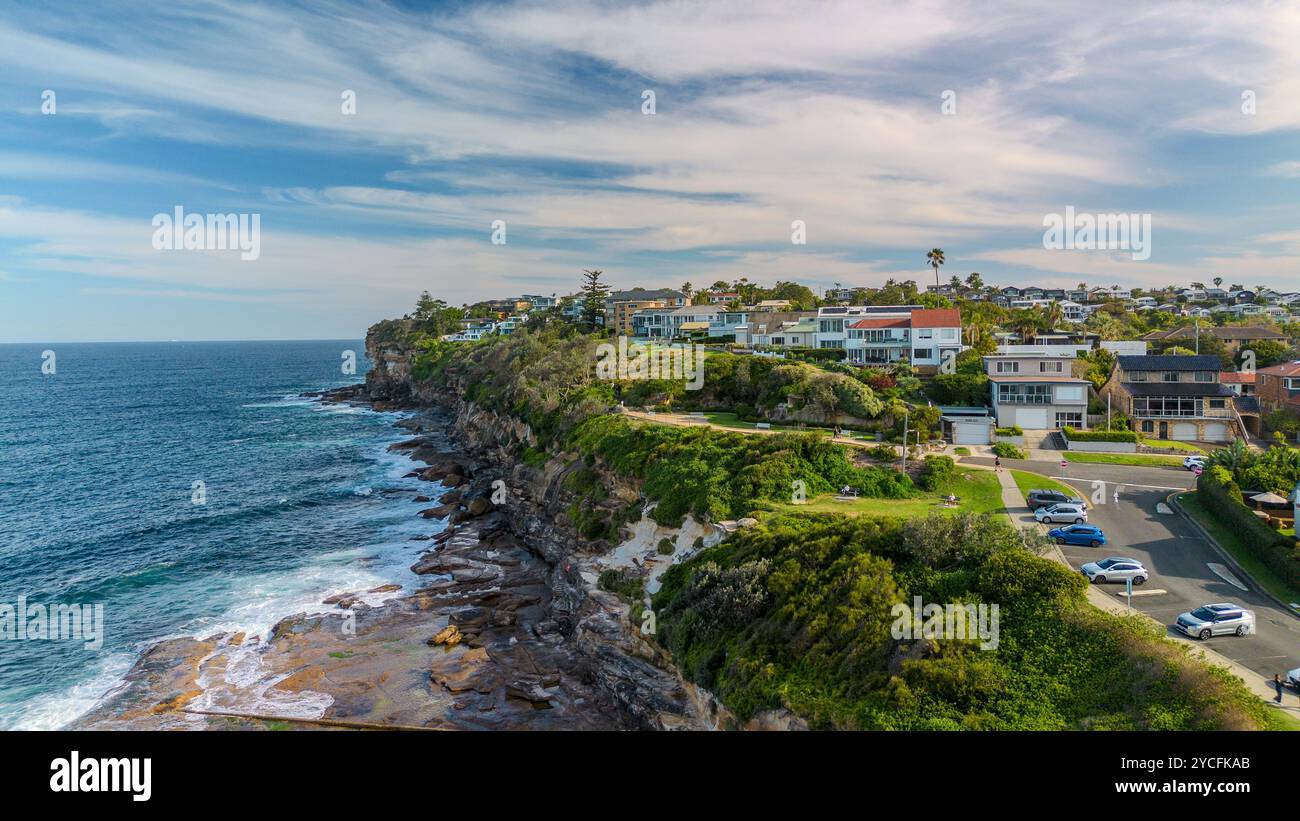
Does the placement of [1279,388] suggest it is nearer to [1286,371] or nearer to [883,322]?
[1286,371]

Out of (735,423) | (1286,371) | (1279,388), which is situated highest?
(1286,371)

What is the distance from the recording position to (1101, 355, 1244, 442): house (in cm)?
5175

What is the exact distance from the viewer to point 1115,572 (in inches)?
1106

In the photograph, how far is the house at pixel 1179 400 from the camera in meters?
51.8

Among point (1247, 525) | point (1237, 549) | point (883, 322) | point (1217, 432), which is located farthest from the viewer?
point (883, 322)

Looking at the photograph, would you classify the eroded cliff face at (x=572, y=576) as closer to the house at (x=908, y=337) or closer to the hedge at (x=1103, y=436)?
the hedge at (x=1103, y=436)

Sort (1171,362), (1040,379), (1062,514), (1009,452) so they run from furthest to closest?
(1040,379) → (1171,362) → (1009,452) → (1062,514)

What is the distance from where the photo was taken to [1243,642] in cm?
2339

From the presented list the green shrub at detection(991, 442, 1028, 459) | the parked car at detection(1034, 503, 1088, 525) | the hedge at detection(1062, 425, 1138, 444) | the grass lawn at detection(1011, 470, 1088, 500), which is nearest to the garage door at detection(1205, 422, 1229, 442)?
the hedge at detection(1062, 425, 1138, 444)

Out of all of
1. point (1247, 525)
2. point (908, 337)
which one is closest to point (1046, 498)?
point (1247, 525)

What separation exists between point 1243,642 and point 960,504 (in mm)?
14286

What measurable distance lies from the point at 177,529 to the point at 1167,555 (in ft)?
210
